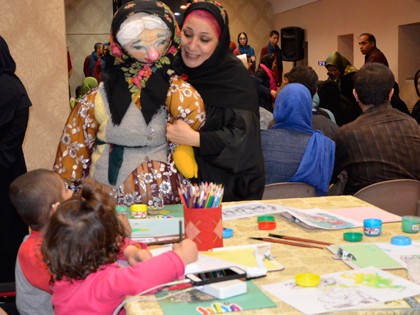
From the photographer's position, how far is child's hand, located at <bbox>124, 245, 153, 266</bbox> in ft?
5.66

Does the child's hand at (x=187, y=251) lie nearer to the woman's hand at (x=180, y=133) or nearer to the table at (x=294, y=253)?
the table at (x=294, y=253)

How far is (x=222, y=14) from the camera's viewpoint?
2.71 metres

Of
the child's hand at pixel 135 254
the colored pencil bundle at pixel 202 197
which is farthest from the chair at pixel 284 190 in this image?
the child's hand at pixel 135 254

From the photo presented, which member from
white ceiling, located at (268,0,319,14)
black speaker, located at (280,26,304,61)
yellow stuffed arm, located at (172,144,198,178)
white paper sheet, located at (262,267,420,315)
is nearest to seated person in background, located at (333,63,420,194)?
yellow stuffed arm, located at (172,144,198,178)

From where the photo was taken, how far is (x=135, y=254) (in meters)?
1.76

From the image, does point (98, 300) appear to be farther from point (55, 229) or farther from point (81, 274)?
point (55, 229)

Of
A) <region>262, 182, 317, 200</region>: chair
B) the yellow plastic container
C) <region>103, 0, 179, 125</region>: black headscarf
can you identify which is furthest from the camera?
<region>262, 182, 317, 200</region>: chair

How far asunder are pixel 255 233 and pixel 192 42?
903 mm

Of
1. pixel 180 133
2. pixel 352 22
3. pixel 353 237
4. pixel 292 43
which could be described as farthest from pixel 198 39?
pixel 292 43

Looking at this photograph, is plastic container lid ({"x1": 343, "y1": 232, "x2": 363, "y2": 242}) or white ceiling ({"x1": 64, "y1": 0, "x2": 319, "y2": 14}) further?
white ceiling ({"x1": 64, "y1": 0, "x2": 319, "y2": 14})

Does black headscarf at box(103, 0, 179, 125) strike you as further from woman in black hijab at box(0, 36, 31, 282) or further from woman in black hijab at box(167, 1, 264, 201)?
woman in black hijab at box(0, 36, 31, 282)

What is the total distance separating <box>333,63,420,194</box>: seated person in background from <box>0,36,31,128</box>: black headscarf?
166 centimetres

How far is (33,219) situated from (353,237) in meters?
0.93

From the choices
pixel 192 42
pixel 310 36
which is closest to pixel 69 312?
pixel 192 42
